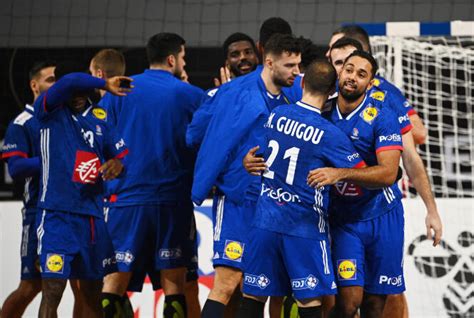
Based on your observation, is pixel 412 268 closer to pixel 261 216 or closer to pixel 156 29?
pixel 261 216

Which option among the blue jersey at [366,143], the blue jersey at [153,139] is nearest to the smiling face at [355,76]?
the blue jersey at [366,143]

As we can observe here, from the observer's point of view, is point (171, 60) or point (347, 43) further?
point (171, 60)

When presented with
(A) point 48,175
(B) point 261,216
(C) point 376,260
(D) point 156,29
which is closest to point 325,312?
(C) point 376,260

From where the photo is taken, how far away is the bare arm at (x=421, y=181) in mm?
6238

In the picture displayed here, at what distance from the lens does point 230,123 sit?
6176 millimetres

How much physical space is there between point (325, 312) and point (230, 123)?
54.8 inches

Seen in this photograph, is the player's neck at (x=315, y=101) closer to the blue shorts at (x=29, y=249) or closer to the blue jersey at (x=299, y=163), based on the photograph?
the blue jersey at (x=299, y=163)

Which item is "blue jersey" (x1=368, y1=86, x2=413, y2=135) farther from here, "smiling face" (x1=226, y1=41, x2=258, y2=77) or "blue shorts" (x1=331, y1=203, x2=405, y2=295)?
"smiling face" (x1=226, y1=41, x2=258, y2=77)

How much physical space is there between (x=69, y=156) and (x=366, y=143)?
1.85m

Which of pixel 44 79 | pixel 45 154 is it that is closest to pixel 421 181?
pixel 45 154

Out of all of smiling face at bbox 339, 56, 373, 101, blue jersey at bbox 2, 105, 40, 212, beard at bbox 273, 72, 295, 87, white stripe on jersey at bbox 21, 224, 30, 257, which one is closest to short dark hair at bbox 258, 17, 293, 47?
beard at bbox 273, 72, 295, 87

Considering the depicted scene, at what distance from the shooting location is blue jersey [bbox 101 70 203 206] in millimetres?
6773

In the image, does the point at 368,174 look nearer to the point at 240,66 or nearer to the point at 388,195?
the point at 388,195

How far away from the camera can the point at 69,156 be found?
6.34 m
